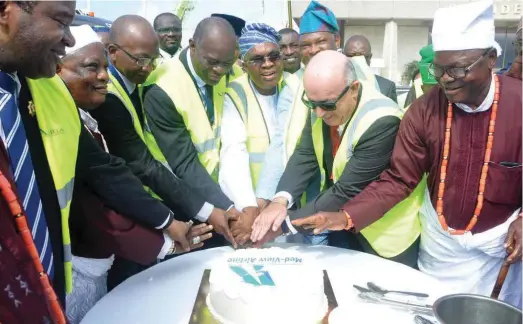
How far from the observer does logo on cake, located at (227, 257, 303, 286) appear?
1.45 meters

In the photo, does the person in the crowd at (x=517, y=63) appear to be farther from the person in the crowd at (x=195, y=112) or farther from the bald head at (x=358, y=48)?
the bald head at (x=358, y=48)

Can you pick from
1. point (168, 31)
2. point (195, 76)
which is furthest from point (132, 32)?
point (168, 31)

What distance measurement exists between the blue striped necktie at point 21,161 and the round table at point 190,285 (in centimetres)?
32

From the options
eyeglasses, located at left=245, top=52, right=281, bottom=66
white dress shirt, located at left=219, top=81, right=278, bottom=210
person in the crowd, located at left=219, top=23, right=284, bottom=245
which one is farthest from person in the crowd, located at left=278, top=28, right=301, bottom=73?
white dress shirt, located at left=219, top=81, right=278, bottom=210

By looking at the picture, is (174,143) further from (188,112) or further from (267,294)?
(267,294)

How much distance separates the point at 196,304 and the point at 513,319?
97cm

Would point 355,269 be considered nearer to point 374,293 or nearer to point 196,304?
point 374,293

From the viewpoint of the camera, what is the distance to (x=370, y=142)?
85.1 inches

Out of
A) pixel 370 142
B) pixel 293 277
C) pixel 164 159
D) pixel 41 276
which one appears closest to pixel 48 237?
pixel 41 276

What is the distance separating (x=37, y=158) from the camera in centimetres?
137

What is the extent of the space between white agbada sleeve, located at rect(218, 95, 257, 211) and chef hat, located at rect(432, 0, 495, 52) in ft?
4.31

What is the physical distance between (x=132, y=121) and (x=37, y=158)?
92 centimetres

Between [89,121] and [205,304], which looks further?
[89,121]

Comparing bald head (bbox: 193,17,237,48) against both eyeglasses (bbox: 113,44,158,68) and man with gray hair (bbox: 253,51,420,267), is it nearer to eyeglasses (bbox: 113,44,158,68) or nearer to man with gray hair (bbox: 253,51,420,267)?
eyeglasses (bbox: 113,44,158,68)
